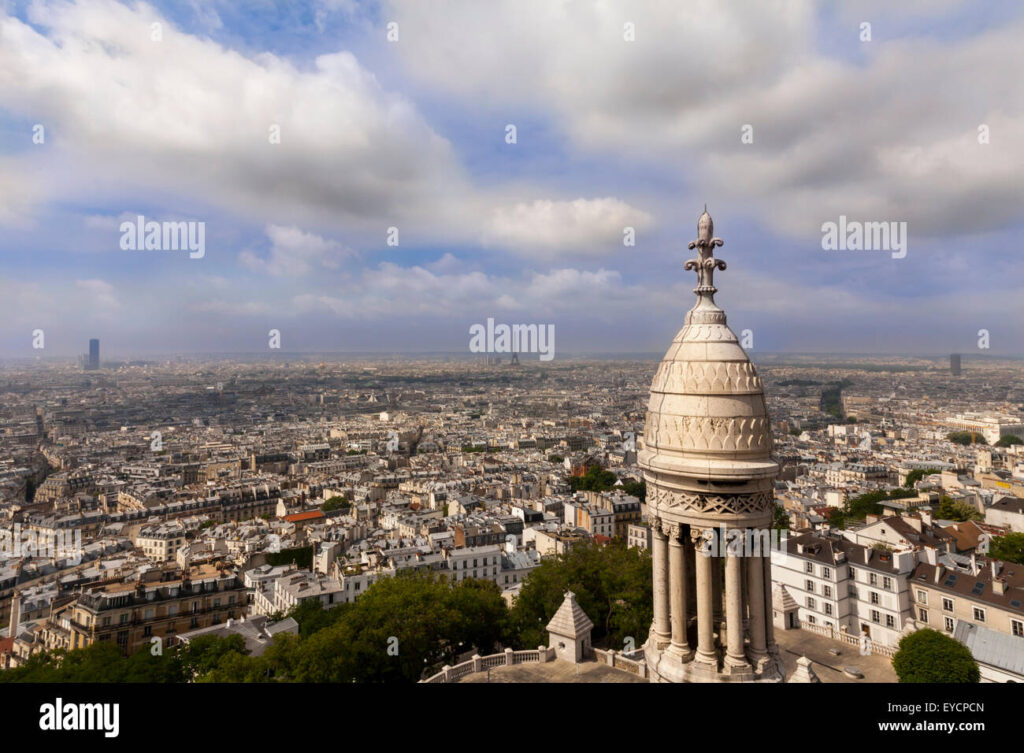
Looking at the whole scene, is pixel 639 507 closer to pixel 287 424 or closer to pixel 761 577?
pixel 761 577

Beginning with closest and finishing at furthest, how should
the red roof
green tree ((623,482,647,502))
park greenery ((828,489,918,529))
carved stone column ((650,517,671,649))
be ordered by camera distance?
1. carved stone column ((650,517,671,649))
2. park greenery ((828,489,918,529))
3. the red roof
4. green tree ((623,482,647,502))

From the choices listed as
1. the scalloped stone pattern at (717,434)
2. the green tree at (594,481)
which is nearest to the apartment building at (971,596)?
the scalloped stone pattern at (717,434)

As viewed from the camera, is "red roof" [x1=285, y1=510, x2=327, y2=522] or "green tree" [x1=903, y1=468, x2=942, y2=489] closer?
"red roof" [x1=285, y1=510, x2=327, y2=522]

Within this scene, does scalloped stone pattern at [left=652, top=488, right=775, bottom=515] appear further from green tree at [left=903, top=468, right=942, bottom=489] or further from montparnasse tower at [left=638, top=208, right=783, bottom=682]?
green tree at [left=903, top=468, right=942, bottom=489]

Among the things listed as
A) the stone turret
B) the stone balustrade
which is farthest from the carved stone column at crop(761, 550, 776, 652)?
the stone balustrade

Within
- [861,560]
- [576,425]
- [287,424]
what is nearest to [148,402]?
[287,424]

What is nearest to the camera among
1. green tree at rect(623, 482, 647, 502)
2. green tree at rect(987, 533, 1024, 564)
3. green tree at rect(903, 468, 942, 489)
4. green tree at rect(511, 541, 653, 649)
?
green tree at rect(511, 541, 653, 649)
